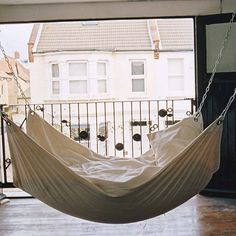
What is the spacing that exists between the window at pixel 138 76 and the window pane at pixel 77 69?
2.45 ft

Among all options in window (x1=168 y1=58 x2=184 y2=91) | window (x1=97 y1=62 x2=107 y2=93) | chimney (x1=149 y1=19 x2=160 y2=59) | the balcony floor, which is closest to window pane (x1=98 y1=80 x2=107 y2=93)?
window (x1=97 y1=62 x2=107 y2=93)

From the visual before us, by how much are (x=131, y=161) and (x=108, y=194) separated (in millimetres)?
736

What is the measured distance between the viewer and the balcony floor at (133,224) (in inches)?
119

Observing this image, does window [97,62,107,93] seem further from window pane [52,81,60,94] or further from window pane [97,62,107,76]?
window pane [52,81,60,94]

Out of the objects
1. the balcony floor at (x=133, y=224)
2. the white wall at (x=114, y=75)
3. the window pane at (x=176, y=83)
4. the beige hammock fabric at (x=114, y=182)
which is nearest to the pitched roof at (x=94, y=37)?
the white wall at (x=114, y=75)

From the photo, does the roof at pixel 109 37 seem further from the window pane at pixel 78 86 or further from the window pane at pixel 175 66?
the window pane at pixel 78 86

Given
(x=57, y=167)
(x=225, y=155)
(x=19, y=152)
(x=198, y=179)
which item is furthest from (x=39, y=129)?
(x=225, y=155)

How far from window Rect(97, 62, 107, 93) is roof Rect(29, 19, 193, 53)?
0.26 meters

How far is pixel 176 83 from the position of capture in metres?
6.68

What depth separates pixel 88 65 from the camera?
6.43 m

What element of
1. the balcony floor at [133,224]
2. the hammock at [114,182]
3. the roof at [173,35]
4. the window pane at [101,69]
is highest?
the roof at [173,35]

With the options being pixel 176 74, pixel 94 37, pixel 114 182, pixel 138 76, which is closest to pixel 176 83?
pixel 176 74

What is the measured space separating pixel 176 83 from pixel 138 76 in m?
0.62

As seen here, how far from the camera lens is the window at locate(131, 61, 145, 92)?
6538mm
